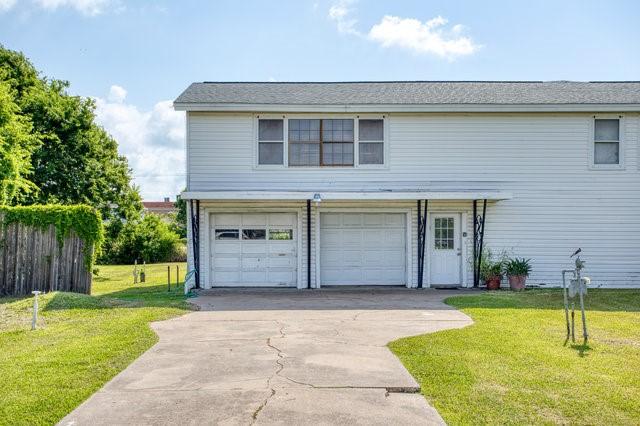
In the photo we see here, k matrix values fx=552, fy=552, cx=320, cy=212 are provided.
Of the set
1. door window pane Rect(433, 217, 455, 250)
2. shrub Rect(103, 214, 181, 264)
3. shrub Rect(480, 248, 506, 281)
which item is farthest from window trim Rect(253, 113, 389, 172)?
shrub Rect(103, 214, 181, 264)

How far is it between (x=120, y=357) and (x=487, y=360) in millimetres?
4347

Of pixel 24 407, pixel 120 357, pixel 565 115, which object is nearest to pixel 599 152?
pixel 565 115

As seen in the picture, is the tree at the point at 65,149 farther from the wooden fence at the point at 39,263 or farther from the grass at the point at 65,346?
the grass at the point at 65,346

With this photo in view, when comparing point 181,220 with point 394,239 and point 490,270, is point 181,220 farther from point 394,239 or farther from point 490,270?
point 490,270

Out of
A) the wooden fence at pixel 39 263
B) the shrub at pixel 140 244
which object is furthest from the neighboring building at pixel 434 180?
the shrub at pixel 140 244

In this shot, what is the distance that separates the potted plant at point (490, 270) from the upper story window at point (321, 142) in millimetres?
3744

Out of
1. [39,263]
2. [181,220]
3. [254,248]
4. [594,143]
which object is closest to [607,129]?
[594,143]

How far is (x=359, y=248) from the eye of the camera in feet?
49.1

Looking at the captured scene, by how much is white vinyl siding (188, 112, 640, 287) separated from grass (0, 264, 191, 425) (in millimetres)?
5351

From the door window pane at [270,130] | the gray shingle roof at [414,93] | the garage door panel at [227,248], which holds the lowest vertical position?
the garage door panel at [227,248]

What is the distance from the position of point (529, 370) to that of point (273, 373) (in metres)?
2.77

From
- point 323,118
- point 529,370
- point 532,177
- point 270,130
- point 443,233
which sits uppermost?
point 323,118

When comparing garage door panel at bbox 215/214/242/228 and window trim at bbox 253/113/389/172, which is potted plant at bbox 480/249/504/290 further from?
garage door panel at bbox 215/214/242/228

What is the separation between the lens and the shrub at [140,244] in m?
30.6
